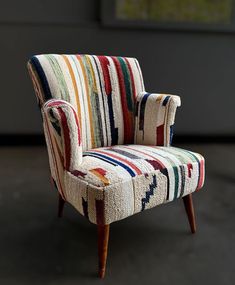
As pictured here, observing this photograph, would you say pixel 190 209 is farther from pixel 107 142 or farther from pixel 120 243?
pixel 107 142

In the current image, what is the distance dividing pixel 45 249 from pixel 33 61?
737mm

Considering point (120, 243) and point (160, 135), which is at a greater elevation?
point (160, 135)

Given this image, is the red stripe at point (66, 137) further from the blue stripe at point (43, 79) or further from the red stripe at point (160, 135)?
the red stripe at point (160, 135)

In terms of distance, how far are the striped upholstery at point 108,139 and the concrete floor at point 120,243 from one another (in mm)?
227

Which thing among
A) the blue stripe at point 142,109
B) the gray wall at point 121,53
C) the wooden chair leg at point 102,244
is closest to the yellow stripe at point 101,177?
the wooden chair leg at point 102,244

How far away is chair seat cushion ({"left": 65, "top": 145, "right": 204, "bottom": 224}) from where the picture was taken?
3.07 ft

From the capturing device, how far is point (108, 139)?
1354 millimetres

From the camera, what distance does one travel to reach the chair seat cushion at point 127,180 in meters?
0.94

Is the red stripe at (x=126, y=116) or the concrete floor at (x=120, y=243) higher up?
the red stripe at (x=126, y=116)

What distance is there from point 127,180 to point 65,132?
0.83 ft

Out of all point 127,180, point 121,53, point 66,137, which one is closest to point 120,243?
point 127,180

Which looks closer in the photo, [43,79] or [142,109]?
[43,79]

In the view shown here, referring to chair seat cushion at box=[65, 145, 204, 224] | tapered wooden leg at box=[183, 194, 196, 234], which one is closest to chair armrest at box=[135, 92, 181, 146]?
chair seat cushion at box=[65, 145, 204, 224]

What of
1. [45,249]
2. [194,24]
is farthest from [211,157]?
[45,249]
